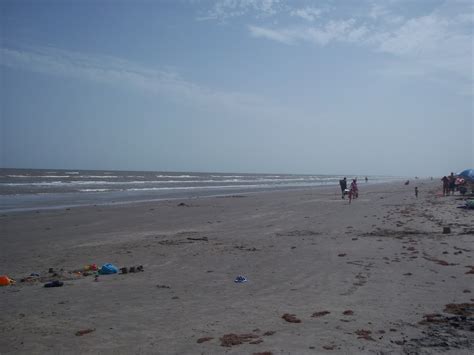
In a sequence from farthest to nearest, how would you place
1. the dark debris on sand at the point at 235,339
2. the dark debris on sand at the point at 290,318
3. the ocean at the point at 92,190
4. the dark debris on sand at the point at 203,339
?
the ocean at the point at 92,190
the dark debris on sand at the point at 290,318
the dark debris on sand at the point at 203,339
the dark debris on sand at the point at 235,339

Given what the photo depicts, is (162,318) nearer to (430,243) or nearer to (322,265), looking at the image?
(322,265)

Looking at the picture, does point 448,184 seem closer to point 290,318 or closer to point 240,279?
point 240,279

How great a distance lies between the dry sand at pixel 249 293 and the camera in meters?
5.14

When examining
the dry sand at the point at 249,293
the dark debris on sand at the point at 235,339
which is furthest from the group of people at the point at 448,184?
the dark debris on sand at the point at 235,339

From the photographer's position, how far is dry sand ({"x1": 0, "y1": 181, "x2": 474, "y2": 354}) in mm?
5141

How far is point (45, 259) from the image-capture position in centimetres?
1097

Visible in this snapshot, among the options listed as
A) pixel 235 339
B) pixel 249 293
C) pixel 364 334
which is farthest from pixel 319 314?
pixel 249 293

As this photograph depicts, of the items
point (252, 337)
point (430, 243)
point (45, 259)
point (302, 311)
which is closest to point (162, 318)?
point (252, 337)

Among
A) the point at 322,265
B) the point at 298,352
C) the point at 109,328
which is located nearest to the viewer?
the point at 298,352

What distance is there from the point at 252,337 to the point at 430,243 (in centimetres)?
832

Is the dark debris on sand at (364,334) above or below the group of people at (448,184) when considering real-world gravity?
below

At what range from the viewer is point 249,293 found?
287 inches

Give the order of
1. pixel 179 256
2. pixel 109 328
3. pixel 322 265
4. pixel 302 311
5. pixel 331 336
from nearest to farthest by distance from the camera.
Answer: pixel 331 336, pixel 109 328, pixel 302 311, pixel 322 265, pixel 179 256

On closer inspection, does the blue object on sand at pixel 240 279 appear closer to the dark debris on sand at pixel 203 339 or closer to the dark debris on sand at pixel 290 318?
the dark debris on sand at pixel 290 318
